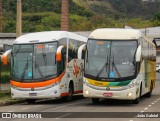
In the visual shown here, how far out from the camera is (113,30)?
22906mm

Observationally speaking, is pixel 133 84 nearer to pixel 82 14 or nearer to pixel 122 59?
pixel 122 59

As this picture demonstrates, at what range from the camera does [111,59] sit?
71.7 ft

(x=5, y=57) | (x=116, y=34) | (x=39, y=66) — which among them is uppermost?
(x=116, y=34)

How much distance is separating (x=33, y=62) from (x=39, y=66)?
1.21ft

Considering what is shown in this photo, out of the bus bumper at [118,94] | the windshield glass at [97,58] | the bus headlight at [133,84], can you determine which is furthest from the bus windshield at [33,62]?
the bus headlight at [133,84]

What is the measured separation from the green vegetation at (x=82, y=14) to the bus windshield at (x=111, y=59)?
69220mm

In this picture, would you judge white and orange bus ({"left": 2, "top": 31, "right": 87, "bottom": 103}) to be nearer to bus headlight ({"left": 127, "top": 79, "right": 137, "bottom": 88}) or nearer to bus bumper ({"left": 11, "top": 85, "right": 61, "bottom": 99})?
bus bumper ({"left": 11, "top": 85, "right": 61, "bottom": 99})

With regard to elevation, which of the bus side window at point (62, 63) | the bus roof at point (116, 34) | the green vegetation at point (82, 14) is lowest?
the bus side window at point (62, 63)

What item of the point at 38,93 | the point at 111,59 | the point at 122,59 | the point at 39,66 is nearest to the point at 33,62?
the point at 39,66

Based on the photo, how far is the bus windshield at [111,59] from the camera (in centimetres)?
2164

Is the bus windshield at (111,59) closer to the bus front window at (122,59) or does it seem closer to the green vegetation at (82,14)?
the bus front window at (122,59)

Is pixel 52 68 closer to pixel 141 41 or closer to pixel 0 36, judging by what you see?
pixel 141 41

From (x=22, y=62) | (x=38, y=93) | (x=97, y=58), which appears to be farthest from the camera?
(x=22, y=62)

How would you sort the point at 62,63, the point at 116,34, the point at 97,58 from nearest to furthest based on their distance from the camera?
the point at 97,58, the point at 116,34, the point at 62,63
